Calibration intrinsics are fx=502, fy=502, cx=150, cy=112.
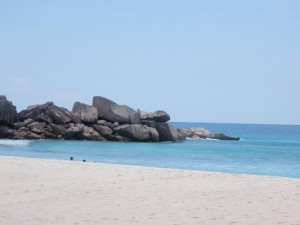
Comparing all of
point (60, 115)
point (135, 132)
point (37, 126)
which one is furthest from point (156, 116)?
point (37, 126)

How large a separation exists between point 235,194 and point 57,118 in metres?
45.6

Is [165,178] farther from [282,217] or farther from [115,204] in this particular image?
[282,217]

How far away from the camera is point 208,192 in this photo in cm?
1384

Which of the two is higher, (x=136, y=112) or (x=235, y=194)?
(x=136, y=112)

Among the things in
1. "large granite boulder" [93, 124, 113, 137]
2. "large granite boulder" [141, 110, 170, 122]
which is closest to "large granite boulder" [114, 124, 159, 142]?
"large granite boulder" [93, 124, 113, 137]

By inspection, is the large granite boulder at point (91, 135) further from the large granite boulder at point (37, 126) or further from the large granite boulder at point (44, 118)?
the large granite boulder at point (37, 126)

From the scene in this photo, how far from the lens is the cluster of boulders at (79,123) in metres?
56.5

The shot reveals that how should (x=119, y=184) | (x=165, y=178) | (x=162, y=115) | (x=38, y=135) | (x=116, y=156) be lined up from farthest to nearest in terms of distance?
(x=162, y=115)
(x=38, y=135)
(x=116, y=156)
(x=165, y=178)
(x=119, y=184)

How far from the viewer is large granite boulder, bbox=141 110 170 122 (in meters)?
60.2

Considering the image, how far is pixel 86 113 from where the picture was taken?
5744cm

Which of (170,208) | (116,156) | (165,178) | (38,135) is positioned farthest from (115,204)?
(38,135)

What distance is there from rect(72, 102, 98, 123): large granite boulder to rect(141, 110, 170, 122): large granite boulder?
5984 millimetres

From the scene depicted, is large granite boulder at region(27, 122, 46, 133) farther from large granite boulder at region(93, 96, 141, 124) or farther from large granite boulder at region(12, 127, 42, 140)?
large granite boulder at region(93, 96, 141, 124)

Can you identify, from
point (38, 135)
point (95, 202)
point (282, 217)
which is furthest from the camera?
point (38, 135)
